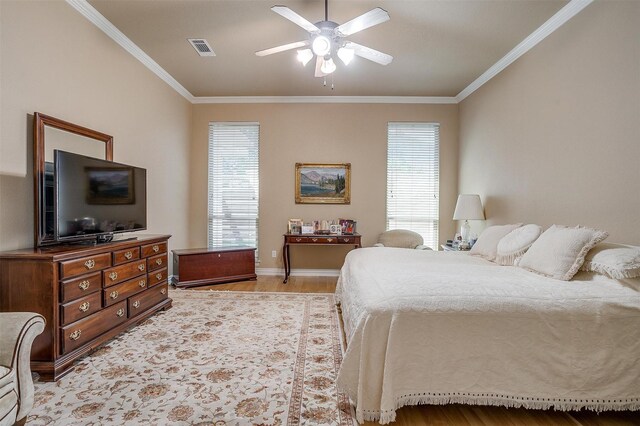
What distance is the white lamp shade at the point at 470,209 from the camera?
400 cm

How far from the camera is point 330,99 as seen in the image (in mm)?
5098

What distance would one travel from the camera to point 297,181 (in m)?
5.16

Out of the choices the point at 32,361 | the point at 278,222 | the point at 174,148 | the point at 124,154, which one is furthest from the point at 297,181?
the point at 32,361

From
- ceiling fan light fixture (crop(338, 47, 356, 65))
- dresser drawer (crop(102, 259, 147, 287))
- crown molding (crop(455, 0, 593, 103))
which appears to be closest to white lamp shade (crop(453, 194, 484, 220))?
crown molding (crop(455, 0, 593, 103))

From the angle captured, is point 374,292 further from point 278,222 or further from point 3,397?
point 278,222

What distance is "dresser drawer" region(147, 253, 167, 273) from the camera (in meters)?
3.10

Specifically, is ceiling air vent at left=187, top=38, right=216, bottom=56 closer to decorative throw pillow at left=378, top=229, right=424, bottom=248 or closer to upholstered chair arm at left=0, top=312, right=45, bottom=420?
upholstered chair arm at left=0, top=312, right=45, bottom=420

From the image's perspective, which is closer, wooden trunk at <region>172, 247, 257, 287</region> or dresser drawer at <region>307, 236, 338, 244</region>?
wooden trunk at <region>172, 247, 257, 287</region>

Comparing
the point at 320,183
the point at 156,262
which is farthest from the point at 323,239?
the point at 156,262

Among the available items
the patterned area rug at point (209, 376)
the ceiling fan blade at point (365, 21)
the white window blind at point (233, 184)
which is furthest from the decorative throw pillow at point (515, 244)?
the white window blind at point (233, 184)

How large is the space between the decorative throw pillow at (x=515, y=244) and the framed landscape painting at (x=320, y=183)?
2.70 meters

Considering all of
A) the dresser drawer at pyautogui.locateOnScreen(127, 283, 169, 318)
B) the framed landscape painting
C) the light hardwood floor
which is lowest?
the light hardwood floor

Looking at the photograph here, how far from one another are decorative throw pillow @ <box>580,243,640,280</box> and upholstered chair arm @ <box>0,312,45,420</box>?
3.18 meters

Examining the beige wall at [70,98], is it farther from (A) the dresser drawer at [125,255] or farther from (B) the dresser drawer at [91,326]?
(B) the dresser drawer at [91,326]
